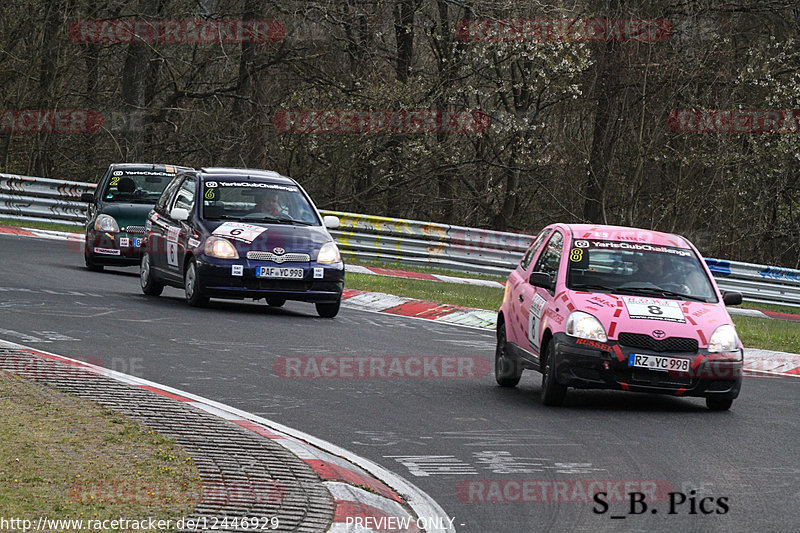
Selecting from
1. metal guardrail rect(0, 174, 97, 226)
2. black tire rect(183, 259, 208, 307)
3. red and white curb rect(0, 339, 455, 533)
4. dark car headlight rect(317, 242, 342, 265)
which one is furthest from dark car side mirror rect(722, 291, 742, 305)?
metal guardrail rect(0, 174, 97, 226)

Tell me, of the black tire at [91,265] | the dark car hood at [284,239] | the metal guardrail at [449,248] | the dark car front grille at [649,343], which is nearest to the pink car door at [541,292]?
the dark car front grille at [649,343]

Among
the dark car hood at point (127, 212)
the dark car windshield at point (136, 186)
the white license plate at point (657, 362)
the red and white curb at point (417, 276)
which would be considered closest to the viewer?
the white license plate at point (657, 362)

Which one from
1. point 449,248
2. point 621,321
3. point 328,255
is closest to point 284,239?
point 328,255

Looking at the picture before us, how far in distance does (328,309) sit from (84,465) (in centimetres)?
979

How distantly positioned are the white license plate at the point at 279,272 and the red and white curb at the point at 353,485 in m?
6.11

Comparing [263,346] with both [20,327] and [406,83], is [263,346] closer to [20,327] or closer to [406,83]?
[20,327]

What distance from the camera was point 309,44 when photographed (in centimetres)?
3238

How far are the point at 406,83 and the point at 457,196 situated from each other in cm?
390

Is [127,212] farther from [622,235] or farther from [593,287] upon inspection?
[593,287]

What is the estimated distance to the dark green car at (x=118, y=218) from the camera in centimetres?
2084

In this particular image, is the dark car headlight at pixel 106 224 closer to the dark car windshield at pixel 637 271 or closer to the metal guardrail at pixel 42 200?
the metal guardrail at pixel 42 200

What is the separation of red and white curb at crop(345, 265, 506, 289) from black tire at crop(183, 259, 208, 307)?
28.0 ft

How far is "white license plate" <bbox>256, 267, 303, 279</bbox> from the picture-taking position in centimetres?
1588

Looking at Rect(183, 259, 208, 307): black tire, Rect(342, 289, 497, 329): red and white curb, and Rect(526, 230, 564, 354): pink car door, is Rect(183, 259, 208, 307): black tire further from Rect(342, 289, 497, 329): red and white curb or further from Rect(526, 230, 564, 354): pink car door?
Rect(526, 230, 564, 354): pink car door
